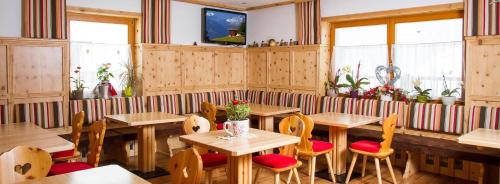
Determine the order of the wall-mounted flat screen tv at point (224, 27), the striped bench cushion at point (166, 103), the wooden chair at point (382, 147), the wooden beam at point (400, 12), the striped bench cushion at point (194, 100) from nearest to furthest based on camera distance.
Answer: the wooden chair at point (382, 147) → the wooden beam at point (400, 12) → the striped bench cushion at point (166, 103) → the striped bench cushion at point (194, 100) → the wall-mounted flat screen tv at point (224, 27)

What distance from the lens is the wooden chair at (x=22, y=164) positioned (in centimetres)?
232

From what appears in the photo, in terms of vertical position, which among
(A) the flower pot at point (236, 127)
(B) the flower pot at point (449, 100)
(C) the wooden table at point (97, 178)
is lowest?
(C) the wooden table at point (97, 178)

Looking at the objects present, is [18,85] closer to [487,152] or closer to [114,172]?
[114,172]

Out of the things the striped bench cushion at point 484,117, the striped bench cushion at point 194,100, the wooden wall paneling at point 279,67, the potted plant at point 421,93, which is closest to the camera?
the striped bench cushion at point 484,117

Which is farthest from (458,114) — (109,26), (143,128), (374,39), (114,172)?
(109,26)

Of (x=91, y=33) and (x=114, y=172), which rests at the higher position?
(x=91, y=33)

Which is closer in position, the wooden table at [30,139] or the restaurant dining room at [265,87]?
the wooden table at [30,139]

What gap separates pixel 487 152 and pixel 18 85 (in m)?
5.43

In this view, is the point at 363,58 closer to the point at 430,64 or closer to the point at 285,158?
the point at 430,64

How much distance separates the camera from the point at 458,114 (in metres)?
4.90

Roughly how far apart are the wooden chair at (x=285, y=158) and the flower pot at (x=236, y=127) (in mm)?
422

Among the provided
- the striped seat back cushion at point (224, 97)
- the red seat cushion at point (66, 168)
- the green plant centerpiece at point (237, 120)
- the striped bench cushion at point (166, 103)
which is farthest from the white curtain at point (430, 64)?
the red seat cushion at point (66, 168)

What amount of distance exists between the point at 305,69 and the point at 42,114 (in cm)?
388

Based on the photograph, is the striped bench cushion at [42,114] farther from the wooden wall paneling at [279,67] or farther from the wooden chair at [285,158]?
the wooden wall paneling at [279,67]
